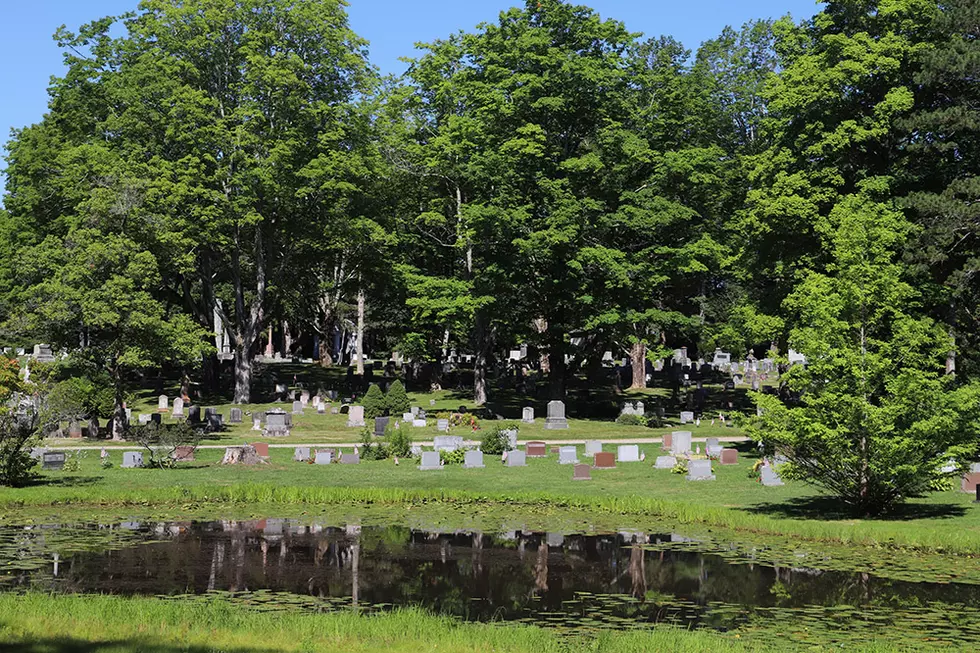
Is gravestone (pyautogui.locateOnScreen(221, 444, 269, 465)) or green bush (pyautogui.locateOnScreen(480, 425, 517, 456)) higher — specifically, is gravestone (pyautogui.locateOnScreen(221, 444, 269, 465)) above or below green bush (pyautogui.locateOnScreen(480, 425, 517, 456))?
below

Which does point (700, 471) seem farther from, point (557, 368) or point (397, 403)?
point (557, 368)

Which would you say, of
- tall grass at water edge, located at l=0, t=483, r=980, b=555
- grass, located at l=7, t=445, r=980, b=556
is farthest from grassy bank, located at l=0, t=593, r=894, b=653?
tall grass at water edge, located at l=0, t=483, r=980, b=555

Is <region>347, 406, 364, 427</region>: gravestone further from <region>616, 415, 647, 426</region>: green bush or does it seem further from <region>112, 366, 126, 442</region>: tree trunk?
<region>616, 415, 647, 426</region>: green bush

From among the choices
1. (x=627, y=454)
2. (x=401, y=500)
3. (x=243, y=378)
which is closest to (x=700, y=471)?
(x=627, y=454)

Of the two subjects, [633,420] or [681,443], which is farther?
[633,420]

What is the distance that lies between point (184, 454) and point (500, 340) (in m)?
39.1

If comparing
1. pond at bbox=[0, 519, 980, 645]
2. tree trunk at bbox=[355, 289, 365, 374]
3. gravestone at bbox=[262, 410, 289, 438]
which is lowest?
pond at bbox=[0, 519, 980, 645]

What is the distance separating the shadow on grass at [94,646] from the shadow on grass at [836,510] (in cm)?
1774

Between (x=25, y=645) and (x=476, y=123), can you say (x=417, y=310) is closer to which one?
(x=476, y=123)

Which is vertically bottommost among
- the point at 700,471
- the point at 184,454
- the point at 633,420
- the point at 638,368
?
the point at 700,471

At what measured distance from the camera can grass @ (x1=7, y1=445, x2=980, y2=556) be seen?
26.5m

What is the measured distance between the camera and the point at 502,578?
2188cm

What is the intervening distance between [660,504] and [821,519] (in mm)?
4522

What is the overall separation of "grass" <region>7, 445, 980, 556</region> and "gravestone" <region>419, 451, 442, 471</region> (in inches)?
12.9
